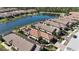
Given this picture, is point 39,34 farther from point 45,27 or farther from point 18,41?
point 18,41

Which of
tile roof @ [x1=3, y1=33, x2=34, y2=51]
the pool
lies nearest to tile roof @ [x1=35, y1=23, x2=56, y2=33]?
the pool

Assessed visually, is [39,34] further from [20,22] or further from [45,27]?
[20,22]

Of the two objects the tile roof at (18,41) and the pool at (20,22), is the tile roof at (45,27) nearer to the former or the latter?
the pool at (20,22)

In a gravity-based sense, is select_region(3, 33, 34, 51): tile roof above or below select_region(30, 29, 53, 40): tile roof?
below

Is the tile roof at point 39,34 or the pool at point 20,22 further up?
the pool at point 20,22

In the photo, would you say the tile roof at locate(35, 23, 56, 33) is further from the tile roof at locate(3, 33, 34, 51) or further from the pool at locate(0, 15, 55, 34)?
the tile roof at locate(3, 33, 34, 51)

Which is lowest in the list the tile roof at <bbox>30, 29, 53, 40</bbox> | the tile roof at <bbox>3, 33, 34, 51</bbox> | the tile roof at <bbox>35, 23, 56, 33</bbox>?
the tile roof at <bbox>3, 33, 34, 51</bbox>

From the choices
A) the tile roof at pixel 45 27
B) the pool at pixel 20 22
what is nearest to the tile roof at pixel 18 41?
the pool at pixel 20 22

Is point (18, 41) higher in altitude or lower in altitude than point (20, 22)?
lower

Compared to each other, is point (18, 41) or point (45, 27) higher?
point (45, 27)

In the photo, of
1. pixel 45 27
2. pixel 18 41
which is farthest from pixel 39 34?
pixel 18 41
